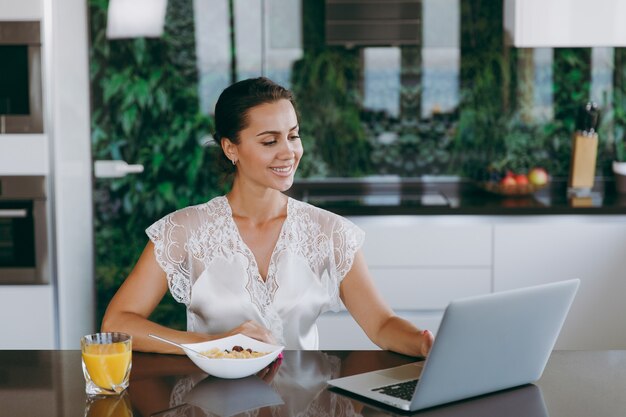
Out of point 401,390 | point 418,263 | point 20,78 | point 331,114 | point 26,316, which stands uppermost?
point 20,78

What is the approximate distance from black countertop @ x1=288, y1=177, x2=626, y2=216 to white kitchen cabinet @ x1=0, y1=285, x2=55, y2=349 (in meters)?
1.13

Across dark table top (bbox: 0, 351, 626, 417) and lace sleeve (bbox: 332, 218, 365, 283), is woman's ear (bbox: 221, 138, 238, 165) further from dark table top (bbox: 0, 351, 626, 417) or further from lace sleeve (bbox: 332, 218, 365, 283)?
dark table top (bbox: 0, 351, 626, 417)

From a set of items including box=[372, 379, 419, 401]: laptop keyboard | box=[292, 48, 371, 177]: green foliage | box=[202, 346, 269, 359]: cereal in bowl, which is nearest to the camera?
box=[372, 379, 419, 401]: laptop keyboard

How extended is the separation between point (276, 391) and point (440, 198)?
2.39m

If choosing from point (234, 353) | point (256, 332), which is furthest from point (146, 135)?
point (234, 353)

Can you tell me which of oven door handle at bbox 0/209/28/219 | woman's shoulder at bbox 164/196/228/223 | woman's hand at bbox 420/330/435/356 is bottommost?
woman's hand at bbox 420/330/435/356

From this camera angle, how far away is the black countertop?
11.8 feet

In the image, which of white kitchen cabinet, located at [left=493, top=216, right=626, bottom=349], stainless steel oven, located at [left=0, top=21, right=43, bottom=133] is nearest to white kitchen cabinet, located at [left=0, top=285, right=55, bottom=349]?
stainless steel oven, located at [left=0, top=21, right=43, bottom=133]

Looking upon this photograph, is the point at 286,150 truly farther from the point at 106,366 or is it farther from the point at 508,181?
the point at 508,181

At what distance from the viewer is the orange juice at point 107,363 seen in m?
1.65

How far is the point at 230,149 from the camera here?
2.46 m

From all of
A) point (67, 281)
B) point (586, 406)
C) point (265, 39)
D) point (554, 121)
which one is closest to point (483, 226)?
point (554, 121)

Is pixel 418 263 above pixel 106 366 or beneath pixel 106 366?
beneath

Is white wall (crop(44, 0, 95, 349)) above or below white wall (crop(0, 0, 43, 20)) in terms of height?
below
